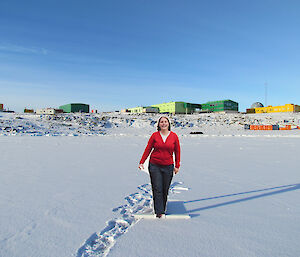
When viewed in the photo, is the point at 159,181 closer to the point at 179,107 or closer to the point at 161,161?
the point at 161,161

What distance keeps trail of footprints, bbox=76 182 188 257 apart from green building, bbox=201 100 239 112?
6705 centimetres

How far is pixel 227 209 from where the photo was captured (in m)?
3.56

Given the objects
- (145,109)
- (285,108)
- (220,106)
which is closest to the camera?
(285,108)

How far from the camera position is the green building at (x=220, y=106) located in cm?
6669

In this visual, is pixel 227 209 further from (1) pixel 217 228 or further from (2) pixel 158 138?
(2) pixel 158 138

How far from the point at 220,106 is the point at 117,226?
6959 cm

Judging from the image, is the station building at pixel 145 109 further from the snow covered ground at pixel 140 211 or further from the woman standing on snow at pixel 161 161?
the woman standing on snow at pixel 161 161

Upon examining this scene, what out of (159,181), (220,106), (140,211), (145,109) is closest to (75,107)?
(145,109)

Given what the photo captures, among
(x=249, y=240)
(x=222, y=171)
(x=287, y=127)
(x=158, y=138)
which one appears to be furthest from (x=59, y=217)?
(x=287, y=127)

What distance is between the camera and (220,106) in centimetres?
6750

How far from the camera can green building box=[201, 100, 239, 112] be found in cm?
6669

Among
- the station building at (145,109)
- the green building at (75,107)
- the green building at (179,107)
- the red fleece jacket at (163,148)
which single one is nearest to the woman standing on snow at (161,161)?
the red fleece jacket at (163,148)

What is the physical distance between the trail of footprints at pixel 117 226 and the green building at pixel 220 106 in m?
67.1

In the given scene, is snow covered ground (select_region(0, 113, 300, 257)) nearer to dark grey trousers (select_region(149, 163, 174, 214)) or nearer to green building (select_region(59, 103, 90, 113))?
dark grey trousers (select_region(149, 163, 174, 214))
